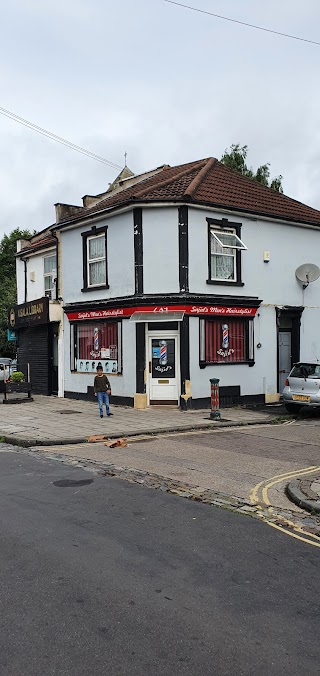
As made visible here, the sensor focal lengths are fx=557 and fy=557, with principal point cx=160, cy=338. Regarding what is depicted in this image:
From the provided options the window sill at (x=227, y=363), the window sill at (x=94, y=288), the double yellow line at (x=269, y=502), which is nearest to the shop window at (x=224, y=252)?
the window sill at (x=227, y=363)

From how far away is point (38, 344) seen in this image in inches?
854

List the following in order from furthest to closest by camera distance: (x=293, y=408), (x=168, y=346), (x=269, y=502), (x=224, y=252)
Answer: (x=224, y=252) → (x=168, y=346) → (x=293, y=408) → (x=269, y=502)

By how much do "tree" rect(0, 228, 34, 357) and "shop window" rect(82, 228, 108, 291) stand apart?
18.1 m

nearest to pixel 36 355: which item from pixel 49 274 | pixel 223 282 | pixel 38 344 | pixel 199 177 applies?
pixel 38 344

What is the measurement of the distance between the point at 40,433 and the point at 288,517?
23.6 feet

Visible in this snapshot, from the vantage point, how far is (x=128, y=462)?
30.5 ft

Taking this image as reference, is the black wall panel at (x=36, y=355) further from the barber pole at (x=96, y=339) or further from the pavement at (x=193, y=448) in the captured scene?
the pavement at (x=193, y=448)

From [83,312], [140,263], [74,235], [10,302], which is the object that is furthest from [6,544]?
[10,302]

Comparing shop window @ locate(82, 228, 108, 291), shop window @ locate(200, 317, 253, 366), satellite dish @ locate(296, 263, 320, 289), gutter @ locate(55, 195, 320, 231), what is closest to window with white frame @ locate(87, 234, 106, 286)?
shop window @ locate(82, 228, 108, 291)

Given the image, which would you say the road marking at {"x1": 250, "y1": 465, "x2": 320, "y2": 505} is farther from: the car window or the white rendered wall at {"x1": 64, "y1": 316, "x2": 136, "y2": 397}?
the white rendered wall at {"x1": 64, "y1": 316, "x2": 136, "y2": 397}

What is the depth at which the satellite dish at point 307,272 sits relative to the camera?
19.0 m

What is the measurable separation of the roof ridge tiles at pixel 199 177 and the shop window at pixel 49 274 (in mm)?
6380

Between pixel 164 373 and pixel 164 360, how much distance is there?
39 centimetres

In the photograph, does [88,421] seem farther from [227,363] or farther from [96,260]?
[96,260]
